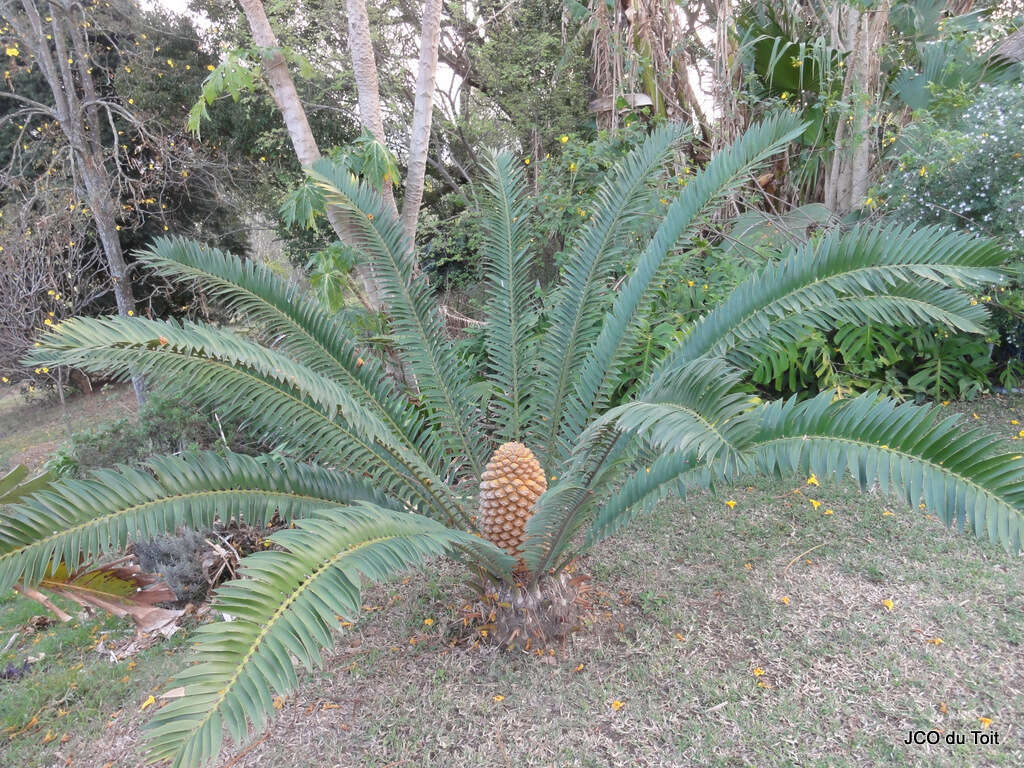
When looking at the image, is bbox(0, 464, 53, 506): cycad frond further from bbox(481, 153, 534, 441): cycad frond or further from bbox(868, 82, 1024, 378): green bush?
bbox(868, 82, 1024, 378): green bush

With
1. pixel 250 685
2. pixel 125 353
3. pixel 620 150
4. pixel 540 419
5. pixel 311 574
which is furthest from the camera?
pixel 620 150

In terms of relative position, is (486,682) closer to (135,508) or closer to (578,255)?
(135,508)

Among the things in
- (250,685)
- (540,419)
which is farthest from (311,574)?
(540,419)

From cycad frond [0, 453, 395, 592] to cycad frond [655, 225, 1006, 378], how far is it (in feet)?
4.36

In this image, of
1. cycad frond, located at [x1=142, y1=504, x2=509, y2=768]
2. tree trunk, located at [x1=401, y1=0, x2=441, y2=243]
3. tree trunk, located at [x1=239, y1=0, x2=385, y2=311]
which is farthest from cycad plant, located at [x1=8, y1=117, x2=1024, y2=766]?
tree trunk, located at [x1=401, y1=0, x2=441, y2=243]

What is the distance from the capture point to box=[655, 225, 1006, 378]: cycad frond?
1.75m

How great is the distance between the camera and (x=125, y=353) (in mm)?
1522

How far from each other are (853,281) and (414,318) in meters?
1.69

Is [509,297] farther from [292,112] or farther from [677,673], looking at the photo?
[292,112]

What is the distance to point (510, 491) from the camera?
85.0 inches

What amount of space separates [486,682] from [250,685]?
4.55ft

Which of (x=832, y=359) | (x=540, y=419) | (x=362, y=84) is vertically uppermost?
(x=362, y=84)

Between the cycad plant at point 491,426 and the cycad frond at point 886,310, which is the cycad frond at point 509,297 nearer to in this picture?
the cycad plant at point 491,426

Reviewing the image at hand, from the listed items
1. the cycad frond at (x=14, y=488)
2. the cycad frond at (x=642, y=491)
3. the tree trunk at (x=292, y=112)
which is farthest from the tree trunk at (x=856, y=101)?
the cycad frond at (x=14, y=488)
